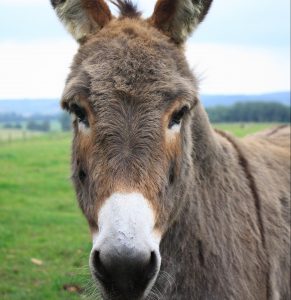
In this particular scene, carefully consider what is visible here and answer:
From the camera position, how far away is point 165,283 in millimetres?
Answer: 3480

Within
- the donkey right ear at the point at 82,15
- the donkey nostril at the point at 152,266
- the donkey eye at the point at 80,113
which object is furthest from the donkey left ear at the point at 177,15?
the donkey nostril at the point at 152,266

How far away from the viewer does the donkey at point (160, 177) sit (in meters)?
2.58

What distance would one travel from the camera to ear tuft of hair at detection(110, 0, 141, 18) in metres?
3.65

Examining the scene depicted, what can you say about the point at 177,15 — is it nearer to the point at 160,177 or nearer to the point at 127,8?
the point at 127,8

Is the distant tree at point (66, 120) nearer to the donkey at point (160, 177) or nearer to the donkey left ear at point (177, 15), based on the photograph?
the donkey at point (160, 177)

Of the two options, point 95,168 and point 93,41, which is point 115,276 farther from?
point 93,41

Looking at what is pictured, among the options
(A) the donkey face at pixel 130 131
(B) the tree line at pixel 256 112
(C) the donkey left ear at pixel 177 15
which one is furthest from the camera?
(B) the tree line at pixel 256 112

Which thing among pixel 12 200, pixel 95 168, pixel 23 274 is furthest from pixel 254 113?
pixel 95 168

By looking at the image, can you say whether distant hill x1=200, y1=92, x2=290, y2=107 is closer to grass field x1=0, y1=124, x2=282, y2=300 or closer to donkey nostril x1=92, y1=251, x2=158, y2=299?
grass field x1=0, y1=124, x2=282, y2=300

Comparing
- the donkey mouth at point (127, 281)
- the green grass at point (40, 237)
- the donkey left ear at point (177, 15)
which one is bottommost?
the green grass at point (40, 237)

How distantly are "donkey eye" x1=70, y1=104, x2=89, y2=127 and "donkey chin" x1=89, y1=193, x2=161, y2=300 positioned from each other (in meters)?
0.64

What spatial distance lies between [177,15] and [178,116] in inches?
32.5

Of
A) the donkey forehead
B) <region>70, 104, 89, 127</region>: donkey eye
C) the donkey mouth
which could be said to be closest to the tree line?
the donkey forehead

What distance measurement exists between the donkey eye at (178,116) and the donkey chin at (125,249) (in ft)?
2.09
